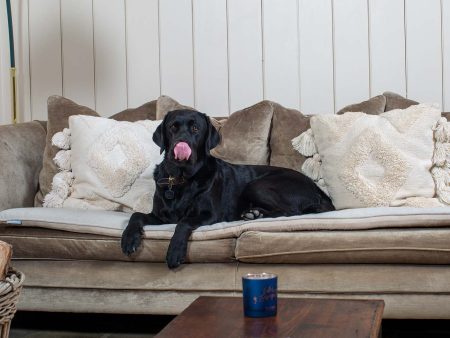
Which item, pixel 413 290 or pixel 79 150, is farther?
pixel 79 150

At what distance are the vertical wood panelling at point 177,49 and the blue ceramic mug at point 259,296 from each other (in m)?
2.35

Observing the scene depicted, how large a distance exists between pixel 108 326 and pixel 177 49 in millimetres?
1720

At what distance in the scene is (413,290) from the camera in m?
2.24

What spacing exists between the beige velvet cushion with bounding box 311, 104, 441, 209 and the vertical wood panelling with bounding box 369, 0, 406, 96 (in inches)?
29.6

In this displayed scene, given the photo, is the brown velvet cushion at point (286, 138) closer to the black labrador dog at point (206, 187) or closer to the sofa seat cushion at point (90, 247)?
the black labrador dog at point (206, 187)

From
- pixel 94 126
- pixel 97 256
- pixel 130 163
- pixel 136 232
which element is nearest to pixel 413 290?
pixel 136 232

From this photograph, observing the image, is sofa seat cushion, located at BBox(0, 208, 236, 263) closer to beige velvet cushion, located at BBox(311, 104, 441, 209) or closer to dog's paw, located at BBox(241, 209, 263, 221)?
dog's paw, located at BBox(241, 209, 263, 221)

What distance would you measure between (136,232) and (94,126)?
771 mm

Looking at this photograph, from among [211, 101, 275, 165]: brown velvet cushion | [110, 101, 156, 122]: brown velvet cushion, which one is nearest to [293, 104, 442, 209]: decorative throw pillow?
[211, 101, 275, 165]: brown velvet cushion

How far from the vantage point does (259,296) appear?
150 centimetres

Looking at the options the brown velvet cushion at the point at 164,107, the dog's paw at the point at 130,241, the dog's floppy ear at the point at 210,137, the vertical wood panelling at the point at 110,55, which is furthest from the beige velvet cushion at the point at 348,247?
the vertical wood panelling at the point at 110,55

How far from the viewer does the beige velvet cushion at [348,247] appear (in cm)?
222

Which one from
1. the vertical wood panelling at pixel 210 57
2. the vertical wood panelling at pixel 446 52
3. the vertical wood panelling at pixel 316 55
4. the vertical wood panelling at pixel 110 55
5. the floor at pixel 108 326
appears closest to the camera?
the floor at pixel 108 326

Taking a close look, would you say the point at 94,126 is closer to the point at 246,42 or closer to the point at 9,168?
the point at 9,168
